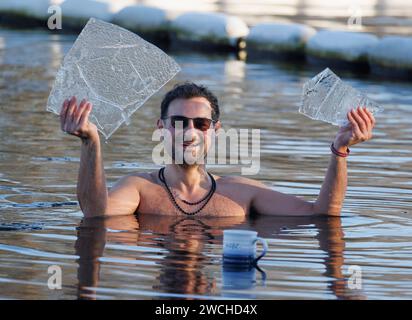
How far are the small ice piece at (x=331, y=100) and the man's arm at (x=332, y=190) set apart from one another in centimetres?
16

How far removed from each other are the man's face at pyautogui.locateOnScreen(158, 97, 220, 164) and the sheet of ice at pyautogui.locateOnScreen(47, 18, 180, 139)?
0.21 m

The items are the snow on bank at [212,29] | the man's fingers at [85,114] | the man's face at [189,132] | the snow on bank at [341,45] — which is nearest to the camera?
the man's fingers at [85,114]

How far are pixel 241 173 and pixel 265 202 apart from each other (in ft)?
7.95

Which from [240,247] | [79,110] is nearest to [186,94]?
[79,110]

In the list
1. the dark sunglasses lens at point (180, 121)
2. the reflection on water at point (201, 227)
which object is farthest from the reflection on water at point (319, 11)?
the dark sunglasses lens at point (180, 121)

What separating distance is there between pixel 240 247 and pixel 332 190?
175 centimetres

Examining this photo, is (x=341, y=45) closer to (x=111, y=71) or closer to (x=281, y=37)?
(x=281, y=37)

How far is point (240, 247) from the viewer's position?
Result: 23.8 ft

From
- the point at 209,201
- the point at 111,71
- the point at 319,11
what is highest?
the point at 319,11

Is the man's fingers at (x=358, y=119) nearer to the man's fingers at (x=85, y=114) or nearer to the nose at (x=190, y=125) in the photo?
the nose at (x=190, y=125)

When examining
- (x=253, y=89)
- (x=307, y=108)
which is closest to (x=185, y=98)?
(x=307, y=108)

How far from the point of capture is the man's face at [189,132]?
28.1ft

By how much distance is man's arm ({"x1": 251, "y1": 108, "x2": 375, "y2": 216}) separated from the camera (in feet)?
26.8

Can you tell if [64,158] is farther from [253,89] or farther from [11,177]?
[253,89]
